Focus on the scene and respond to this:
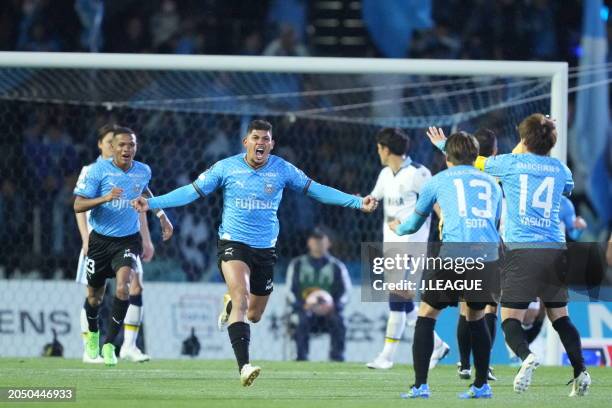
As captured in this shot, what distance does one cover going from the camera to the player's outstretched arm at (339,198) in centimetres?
976

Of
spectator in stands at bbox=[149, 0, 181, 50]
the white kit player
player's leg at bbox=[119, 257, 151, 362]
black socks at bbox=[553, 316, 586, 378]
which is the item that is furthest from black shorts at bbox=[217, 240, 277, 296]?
spectator in stands at bbox=[149, 0, 181, 50]

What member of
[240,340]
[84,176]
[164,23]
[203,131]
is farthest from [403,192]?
[164,23]

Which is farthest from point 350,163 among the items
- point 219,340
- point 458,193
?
point 458,193

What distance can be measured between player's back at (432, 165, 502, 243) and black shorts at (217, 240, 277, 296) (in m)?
1.74

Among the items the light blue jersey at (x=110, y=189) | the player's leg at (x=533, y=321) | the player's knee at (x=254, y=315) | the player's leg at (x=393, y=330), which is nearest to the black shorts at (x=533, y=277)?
the player's knee at (x=254, y=315)

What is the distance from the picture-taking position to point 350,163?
17.4 m

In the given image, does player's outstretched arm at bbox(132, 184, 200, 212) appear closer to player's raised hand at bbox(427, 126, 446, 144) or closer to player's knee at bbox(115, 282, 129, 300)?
player's raised hand at bbox(427, 126, 446, 144)

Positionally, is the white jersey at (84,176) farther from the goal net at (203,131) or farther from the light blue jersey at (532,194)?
the light blue jersey at (532,194)

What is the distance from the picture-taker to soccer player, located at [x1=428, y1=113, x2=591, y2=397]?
9.27 m

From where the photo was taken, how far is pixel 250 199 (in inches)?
391

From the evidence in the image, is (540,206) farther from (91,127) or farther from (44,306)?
(91,127)

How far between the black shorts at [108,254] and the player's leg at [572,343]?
4.03 metres

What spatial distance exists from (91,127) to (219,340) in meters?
3.67

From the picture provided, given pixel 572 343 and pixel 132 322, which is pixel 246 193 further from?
pixel 132 322
